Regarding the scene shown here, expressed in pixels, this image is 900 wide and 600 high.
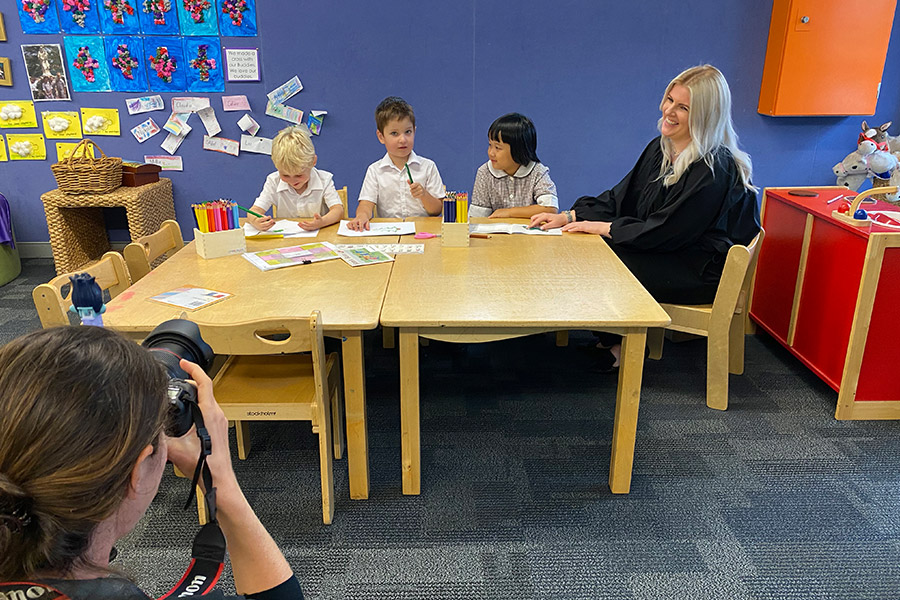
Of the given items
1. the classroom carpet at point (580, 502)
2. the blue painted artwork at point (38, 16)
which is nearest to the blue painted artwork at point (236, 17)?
the blue painted artwork at point (38, 16)

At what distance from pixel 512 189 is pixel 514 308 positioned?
1.36 m

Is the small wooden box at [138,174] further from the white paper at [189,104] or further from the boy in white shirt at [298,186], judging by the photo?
the boy in white shirt at [298,186]

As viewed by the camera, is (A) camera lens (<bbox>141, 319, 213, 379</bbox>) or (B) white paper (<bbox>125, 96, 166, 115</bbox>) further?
(B) white paper (<bbox>125, 96, 166, 115</bbox>)

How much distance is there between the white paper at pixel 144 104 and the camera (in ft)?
12.7

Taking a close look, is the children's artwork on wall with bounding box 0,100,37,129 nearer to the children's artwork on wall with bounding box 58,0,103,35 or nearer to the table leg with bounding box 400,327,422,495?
the children's artwork on wall with bounding box 58,0,103,35

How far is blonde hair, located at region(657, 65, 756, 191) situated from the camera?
237 cm

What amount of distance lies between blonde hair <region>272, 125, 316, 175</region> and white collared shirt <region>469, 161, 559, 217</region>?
0.78 metres

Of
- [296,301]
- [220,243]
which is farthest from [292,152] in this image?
[296,301]

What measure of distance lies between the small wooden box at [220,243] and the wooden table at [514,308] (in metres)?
0.58

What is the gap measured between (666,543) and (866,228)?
132 cm

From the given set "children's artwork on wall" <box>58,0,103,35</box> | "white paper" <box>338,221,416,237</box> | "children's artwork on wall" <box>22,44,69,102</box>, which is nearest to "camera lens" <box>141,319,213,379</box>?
"white paper" <box>338,221,416,237</box>

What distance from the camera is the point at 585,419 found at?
234 cm

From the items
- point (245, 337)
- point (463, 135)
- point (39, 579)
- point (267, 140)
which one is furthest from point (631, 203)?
point (39, 579)

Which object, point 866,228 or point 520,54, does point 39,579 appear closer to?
point 866,228
